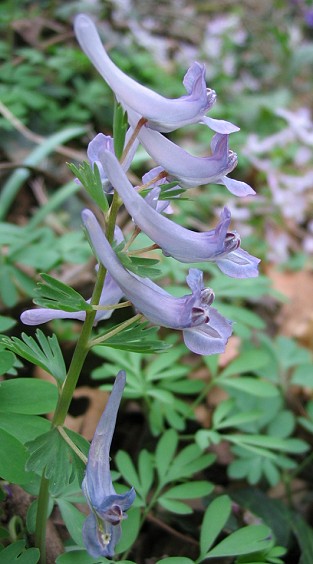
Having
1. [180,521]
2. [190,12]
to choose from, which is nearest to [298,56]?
[190,12]

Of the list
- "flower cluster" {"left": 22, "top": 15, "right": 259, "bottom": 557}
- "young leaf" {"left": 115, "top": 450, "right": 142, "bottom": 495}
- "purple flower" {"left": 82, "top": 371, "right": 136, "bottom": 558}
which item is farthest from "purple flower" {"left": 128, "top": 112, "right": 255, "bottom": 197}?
"young leaf" {"left": 115, "top": 450, "right": 142, "bottom": 495}

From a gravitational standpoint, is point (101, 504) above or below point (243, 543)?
above

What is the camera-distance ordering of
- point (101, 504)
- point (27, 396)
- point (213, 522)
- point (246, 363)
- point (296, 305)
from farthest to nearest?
point (296, 305), point (246, 363), point (213, 522), point (27, 396), point (101, 504)

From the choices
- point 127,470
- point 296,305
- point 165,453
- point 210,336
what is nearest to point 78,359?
point 210,336

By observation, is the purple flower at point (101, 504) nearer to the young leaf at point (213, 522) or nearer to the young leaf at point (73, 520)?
the young leaf at point (73, 520)

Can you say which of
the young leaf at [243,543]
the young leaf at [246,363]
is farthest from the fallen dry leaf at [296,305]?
the young leaf at [243,543]

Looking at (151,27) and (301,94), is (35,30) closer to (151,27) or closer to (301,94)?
(151,27)

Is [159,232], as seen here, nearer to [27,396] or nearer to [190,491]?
[27,396]
